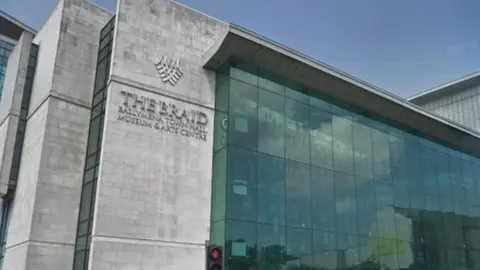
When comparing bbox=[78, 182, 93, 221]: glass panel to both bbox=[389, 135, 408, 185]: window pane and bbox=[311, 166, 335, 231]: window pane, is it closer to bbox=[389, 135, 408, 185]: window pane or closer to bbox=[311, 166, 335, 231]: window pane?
bbox=[311, 166, 335, 231]: window pane

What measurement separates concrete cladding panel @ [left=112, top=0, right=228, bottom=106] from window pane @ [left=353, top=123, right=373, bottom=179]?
27.2ft

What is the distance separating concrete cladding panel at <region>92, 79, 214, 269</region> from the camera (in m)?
18.4

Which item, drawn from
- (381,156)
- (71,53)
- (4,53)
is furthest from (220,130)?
(4,53)

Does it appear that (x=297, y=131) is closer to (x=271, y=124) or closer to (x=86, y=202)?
(x=271, y=124)

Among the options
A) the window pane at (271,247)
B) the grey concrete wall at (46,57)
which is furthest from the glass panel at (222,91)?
the grey concrete wall at (46,57)

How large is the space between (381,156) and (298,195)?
23.2ft

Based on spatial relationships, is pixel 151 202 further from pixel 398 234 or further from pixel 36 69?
pixel 398 234

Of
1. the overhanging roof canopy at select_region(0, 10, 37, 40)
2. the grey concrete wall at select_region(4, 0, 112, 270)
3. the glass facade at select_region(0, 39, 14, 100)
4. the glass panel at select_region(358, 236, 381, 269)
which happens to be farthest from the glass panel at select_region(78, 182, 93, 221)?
the overhanging roof canopy at select_region(0, 10, 37, 40)

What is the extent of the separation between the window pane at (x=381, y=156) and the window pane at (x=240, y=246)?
30.2 ft

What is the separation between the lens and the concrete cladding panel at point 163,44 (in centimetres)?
2028

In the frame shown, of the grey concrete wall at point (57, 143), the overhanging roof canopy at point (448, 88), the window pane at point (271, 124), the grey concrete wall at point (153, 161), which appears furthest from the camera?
the overhanging roof canopy at point (448, 88)

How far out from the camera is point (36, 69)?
946 inches

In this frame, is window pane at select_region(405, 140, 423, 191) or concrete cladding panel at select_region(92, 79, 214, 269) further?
window pane at select_region(405, 140, 423, 191)

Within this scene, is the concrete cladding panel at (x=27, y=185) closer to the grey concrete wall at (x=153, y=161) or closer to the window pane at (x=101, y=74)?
the window pane at (x=101, y=74)
